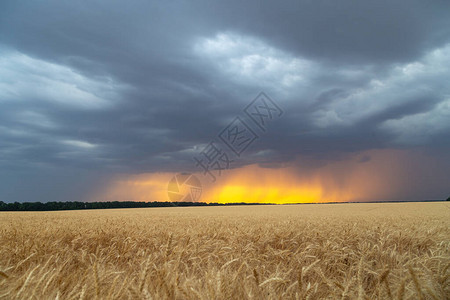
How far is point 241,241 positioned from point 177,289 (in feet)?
13.4

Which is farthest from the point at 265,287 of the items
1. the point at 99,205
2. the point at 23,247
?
the point at 99,205

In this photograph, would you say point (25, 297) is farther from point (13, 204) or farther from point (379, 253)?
point (13, 204)

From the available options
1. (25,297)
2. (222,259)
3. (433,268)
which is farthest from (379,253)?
(25,297)

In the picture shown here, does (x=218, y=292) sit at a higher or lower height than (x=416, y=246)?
higher

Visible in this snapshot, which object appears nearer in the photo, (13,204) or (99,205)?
(13,204)

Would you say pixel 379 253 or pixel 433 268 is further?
pixel 379 253

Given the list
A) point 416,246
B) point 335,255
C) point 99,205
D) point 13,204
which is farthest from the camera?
point 99,205

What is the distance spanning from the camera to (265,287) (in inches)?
109

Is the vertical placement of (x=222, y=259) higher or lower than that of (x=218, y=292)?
lower

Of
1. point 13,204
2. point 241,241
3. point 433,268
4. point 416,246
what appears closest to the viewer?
point 433,268

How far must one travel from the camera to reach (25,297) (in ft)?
7.22

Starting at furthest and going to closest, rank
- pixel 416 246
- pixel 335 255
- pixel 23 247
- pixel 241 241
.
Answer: pixel 416 246, pixel 241 241, pixel 23 247, pixel 335 255

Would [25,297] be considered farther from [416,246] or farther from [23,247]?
[416,246]

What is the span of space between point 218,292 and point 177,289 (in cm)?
36
